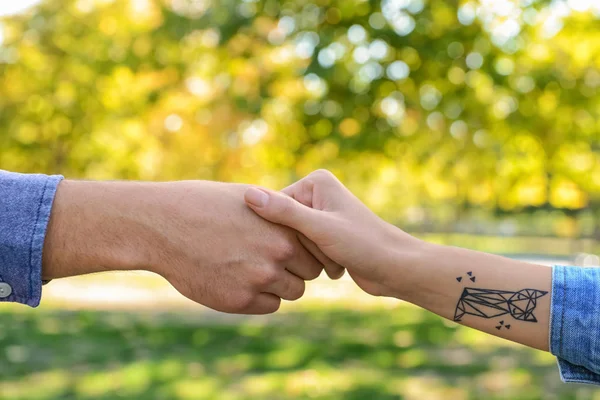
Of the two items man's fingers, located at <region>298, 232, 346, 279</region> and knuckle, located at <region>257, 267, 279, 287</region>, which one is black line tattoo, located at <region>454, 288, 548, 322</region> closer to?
man's fingers, located at <region>298, 232, 346, 279</region>

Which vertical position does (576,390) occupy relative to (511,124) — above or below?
below

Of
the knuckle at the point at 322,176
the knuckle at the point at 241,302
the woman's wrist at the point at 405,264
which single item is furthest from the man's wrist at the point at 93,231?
the woman's wrist at the point at 405,264

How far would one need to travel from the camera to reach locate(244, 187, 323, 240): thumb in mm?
2746

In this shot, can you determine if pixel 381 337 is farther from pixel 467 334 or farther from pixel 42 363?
pixel 42 363

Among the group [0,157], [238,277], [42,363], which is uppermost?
[0,157]

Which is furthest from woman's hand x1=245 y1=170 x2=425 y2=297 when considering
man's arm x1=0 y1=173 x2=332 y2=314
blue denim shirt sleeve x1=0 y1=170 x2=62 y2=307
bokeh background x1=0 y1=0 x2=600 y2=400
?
bokeh background x1=0 y1=0 x2=600 y2=400

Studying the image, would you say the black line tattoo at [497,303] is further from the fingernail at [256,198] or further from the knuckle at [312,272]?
the fingernail at [256,198]

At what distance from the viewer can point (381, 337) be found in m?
8.91

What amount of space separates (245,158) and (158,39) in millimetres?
7128

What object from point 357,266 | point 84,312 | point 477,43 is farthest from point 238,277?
point 84,312

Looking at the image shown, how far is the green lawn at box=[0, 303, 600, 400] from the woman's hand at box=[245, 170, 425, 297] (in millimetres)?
3143

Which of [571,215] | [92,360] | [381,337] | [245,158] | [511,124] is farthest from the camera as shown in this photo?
[571,215]

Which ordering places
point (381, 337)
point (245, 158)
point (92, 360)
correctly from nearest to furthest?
point (92, 360) → point (381, 337) → point (245, 158)

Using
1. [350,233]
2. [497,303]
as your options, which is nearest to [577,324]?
[497,303]
